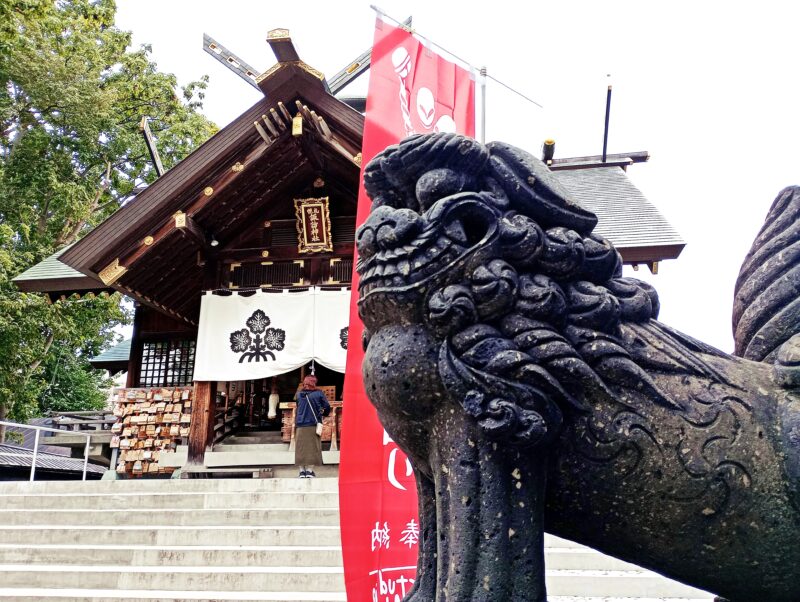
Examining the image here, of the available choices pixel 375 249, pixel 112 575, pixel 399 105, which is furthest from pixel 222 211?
pixel 375 249

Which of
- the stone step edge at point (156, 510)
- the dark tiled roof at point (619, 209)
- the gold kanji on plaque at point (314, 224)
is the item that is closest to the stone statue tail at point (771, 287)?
the stone step edge at point (156, 510)

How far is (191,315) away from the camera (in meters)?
10.5

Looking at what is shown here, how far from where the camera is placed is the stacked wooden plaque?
8977 mm

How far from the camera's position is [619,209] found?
888cm

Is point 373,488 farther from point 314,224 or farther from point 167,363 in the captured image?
point 167,363

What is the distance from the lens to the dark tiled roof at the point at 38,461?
43.7 ft

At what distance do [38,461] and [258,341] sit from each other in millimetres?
9600

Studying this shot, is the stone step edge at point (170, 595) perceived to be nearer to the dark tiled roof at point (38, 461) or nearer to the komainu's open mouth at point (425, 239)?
the komainu's open mouth at point (425, 239)

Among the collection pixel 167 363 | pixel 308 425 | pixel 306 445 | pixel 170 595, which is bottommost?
pixel 170 595

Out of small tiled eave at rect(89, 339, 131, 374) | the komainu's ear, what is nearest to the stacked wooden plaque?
small tiled eave at rect(89, 339, 131, 374)

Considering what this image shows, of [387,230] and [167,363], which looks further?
[167,363]

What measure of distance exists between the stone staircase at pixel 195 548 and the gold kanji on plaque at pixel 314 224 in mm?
3872

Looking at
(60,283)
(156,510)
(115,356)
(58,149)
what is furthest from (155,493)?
(58,149)

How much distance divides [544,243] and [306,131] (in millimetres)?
7338
